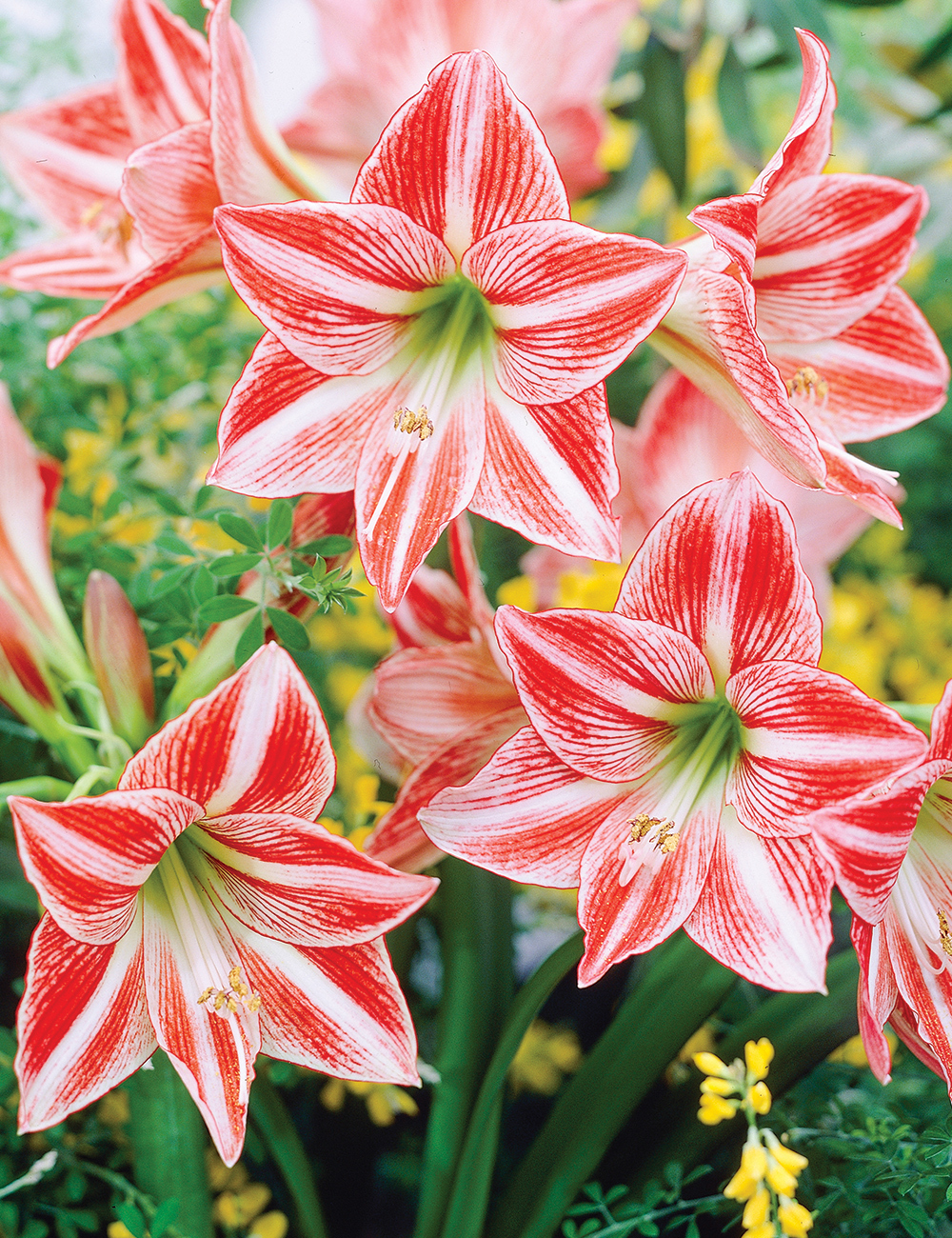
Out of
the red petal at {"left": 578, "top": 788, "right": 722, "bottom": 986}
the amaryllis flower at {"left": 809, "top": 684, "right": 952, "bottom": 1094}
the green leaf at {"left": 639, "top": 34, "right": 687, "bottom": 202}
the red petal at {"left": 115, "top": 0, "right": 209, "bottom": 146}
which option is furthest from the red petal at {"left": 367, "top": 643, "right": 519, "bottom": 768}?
the green leaf at {"left": 639, "top": 34, "right": 687, "bottom": 202}

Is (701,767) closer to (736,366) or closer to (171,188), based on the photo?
(736,366)

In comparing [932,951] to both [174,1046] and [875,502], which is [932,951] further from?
[174,1046]

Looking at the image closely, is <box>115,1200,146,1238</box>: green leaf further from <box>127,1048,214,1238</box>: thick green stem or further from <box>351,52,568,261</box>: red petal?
<box>351,52,568,261</box>: red petal

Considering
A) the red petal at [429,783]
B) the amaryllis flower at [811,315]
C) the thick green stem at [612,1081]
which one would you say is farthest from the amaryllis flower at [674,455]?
the thick green stem at [612,1081]

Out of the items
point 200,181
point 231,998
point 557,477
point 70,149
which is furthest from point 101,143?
point 231,998

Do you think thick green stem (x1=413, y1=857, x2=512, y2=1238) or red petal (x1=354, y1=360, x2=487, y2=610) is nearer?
red petal (x1=354, y1=360, x2=487, y2=610)

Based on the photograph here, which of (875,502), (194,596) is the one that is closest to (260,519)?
(194,596)
